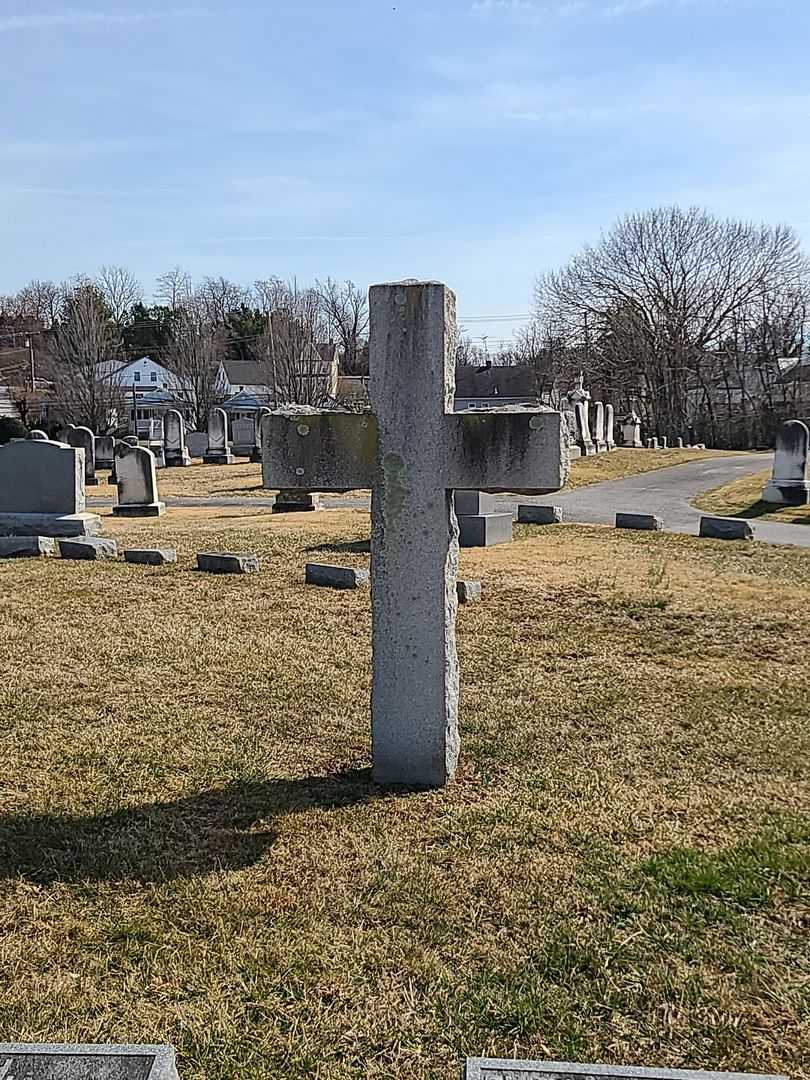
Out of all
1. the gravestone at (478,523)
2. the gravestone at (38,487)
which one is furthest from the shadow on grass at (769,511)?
the gravestone at (38,487)

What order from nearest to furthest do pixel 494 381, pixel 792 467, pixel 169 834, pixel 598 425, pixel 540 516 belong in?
pixel 169 834
pixel 540 516
pixel 792 467
pixel 598 425
pixel 494 381

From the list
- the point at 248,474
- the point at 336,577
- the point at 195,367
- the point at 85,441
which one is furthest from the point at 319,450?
the point at 195,367

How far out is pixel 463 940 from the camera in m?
2.86

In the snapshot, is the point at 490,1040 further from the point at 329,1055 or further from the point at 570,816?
the point at 570,816

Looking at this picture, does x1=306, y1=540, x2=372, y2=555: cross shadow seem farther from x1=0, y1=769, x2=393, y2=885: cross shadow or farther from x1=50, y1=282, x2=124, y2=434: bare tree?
x1=50, y1=282, x2=124, y2=434: bare tree

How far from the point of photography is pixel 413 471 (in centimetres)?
396

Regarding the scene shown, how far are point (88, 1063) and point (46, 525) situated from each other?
11.5m

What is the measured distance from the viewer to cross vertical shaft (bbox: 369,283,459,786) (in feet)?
12.8

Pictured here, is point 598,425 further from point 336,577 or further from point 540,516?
point 336,577

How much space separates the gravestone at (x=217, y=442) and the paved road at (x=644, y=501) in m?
11.0

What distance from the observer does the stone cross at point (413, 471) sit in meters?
3.91

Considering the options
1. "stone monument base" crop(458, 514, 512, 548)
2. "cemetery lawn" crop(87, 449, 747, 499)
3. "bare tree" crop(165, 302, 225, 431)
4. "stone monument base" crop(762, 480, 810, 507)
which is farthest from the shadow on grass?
"bare tree" crop(165, 302, 225, 431)

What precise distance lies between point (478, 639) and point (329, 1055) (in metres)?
4.70

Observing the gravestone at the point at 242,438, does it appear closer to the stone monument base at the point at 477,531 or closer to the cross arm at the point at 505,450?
the stone monument base at the point at 477,531
